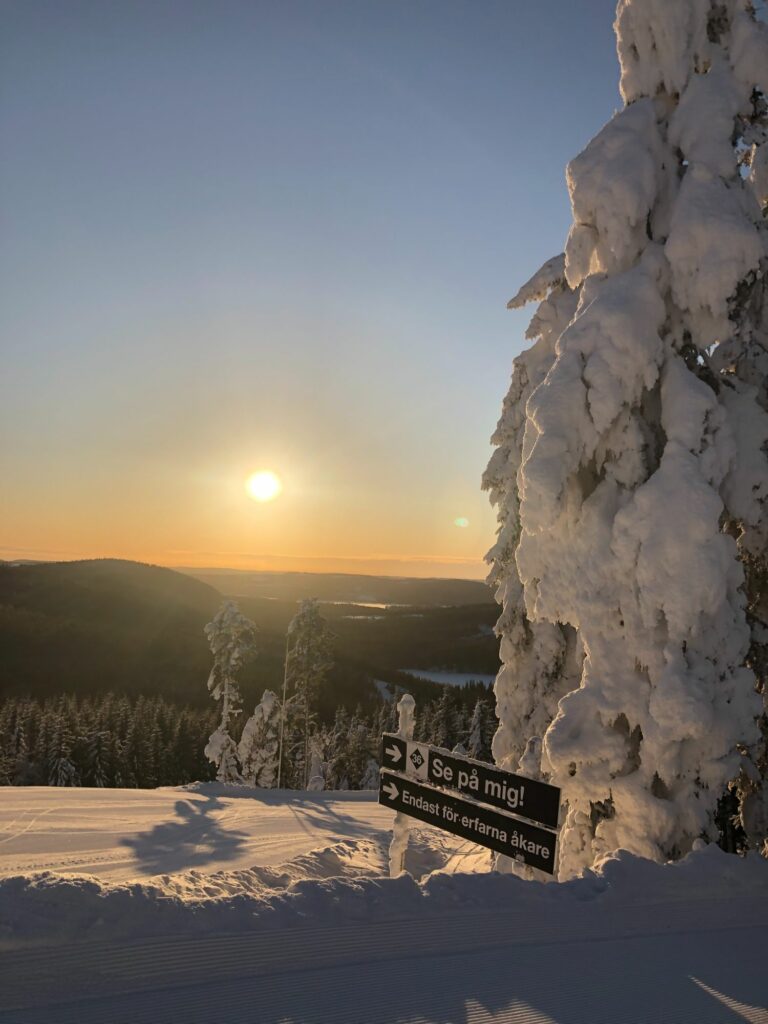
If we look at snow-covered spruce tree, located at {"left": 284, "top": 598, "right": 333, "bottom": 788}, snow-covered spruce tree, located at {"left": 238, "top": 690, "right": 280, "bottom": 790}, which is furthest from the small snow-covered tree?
snow-covered spruce tree, located at {"left": 238, "top": 690, "right": 280, "bottom": 790}

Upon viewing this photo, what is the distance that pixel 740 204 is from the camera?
8.45 m

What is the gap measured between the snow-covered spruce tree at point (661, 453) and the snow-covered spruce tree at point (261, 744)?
1055 inches

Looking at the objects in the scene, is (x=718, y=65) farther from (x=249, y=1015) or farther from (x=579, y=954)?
(x=249, y=1015)

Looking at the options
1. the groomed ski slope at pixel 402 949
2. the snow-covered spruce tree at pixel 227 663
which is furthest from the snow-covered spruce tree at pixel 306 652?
the groomed ski slope at pixel 402 949

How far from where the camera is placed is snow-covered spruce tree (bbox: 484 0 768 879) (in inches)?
322

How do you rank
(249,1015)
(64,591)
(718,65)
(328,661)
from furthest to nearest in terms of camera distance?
(64,591)
(328,661)
(718,65)
(249,1015)

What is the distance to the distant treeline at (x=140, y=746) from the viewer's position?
2272 inches

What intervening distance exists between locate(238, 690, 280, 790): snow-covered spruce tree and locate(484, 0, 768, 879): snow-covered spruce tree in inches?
1055

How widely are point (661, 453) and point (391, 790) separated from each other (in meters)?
5.60

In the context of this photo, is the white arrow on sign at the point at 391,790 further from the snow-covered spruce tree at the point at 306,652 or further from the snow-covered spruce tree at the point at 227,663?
the snow-covered spruce tree at the point at 306,652

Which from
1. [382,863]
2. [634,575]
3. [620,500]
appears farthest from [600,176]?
[382,863]

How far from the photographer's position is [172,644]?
15700 cm

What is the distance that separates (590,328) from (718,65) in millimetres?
3898

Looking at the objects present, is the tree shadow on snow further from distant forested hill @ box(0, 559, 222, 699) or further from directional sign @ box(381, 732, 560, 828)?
distant forested hill @ box(0, 559, 222, 699)
